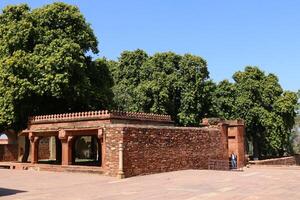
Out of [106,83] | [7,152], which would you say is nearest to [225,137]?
[106,83]

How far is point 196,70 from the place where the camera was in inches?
1652

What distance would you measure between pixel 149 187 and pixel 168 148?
6.60 m

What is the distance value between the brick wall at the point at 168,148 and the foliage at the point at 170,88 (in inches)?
506

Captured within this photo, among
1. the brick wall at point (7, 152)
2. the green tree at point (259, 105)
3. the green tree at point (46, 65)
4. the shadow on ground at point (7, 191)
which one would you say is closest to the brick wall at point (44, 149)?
the brick wall at point (7, 152)

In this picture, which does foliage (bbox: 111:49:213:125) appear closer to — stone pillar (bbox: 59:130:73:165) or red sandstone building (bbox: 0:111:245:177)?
red sandstone building (bbox: 0:111:245:177)

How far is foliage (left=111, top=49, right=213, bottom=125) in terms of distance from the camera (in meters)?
40.8

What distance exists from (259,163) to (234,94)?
12.5 m

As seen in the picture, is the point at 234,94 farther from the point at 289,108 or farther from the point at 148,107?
the point at 148,107

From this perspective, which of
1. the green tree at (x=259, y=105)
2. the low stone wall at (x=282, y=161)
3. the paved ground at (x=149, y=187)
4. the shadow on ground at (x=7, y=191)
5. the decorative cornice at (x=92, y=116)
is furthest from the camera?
the green tree at (x=259, y=105)

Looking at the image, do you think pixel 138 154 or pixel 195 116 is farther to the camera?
pixel 195 116

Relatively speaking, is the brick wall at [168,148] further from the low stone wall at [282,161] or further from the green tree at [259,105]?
the green tree at [259,105]

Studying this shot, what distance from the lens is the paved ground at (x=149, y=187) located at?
14.2 meters

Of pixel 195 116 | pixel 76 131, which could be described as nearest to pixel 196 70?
pixel 195 116

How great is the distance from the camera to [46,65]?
90.2ft
